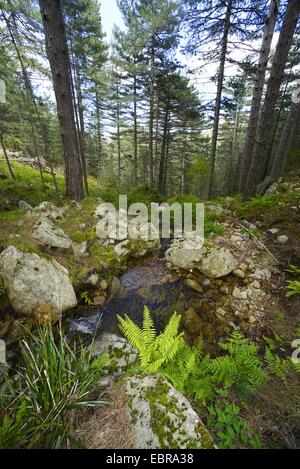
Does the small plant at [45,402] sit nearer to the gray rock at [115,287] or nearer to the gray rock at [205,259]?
the gray rock at [115,287]

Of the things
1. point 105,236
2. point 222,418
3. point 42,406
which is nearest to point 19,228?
point 105,236

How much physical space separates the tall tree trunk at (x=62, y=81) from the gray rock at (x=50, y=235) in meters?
1.95

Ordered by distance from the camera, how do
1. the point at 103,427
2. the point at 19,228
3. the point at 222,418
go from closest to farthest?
the point at 103,427 → the point at 222,418 → the point at 19,228

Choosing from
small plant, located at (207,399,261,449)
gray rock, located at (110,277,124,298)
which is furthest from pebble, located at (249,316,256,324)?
gray rock, located at (110,277,124,298)

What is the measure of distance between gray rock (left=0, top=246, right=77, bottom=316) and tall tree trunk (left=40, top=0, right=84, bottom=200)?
292 cm

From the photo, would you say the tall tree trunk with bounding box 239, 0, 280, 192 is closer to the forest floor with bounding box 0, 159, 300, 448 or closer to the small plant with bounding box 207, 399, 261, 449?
the forest floor with bounding box 0, 159, 300, 448

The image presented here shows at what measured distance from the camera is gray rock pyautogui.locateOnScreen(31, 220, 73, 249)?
3715 millimetres

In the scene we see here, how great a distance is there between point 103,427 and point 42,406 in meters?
0.47

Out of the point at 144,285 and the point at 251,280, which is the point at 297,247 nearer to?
the point at 251,280

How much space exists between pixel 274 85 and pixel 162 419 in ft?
21.8

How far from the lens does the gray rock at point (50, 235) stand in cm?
371

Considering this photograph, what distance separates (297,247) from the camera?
3842mm

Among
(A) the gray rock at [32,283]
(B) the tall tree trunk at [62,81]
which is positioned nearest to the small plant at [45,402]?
(A) the gray rock at [32,283]

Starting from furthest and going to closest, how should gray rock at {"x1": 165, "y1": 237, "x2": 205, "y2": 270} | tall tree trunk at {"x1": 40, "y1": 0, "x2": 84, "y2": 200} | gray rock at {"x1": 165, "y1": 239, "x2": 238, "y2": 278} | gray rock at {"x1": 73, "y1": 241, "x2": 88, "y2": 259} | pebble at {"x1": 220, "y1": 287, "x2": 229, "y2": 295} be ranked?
tall tree trunk at {"x1": 40, "y1": 0, "x2": 84, "y2": 200} < gray rock at {"x1": 165, "y1": 237, "x2": 205, "y2": 270} < gray rock at {"x1": 73, "y1": 241, "x2": 88, "y2": 259} < gray rock at {"x1": 165, "y1": 239, "x2": 238, "y2": 278} < pebble at {"x1": 220, "y1": 287, "x2": 229, "y2": 295}
